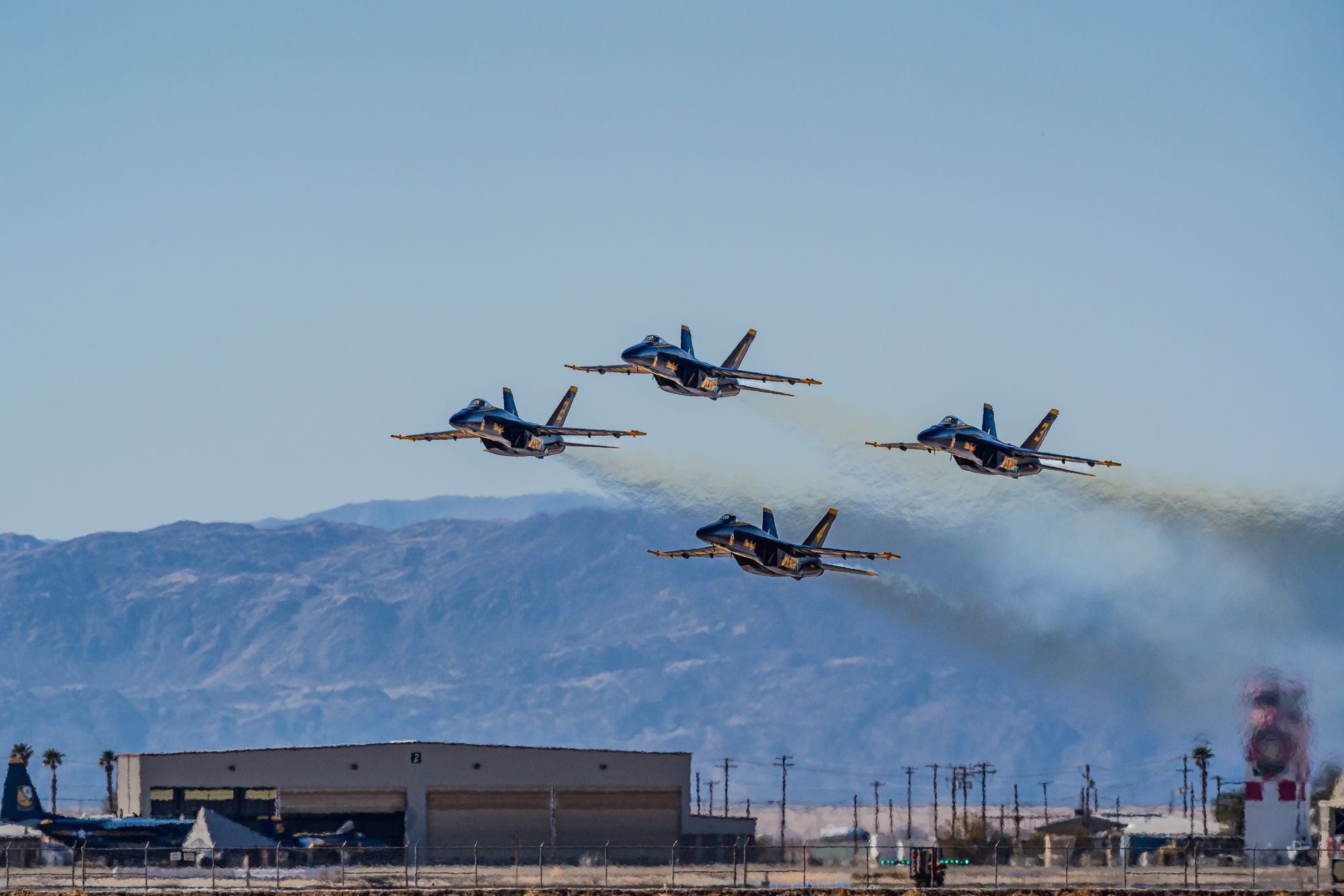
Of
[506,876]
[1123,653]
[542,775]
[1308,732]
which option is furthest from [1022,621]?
[506,876]

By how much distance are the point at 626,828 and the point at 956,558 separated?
31.3 meters

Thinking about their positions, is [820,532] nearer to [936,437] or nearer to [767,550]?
[767,550]

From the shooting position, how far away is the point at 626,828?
12088 cm

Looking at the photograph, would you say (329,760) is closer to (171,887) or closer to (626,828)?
(626,828)

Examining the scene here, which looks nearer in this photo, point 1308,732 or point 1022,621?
point 1308,732

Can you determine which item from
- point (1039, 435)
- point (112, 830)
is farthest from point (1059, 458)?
point (112, 830)

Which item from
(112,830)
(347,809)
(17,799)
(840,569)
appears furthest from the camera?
(347,809)

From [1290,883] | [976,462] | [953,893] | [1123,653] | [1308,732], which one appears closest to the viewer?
[953,893]

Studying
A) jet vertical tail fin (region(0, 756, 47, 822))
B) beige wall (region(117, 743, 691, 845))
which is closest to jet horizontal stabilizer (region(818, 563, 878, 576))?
beige wall (region(117, 743, 691, 845))

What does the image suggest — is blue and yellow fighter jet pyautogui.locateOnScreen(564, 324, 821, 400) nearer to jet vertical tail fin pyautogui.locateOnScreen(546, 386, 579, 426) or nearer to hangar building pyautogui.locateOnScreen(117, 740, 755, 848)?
jet vertical tail fin pyautogui.locateOnScreen(546, 386, 579, 426)

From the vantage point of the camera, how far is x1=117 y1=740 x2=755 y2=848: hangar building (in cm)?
11688

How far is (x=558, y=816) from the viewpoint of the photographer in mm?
119625

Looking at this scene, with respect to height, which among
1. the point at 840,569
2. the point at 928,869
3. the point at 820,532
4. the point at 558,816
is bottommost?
the point at 928,869

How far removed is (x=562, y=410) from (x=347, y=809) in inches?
1255
